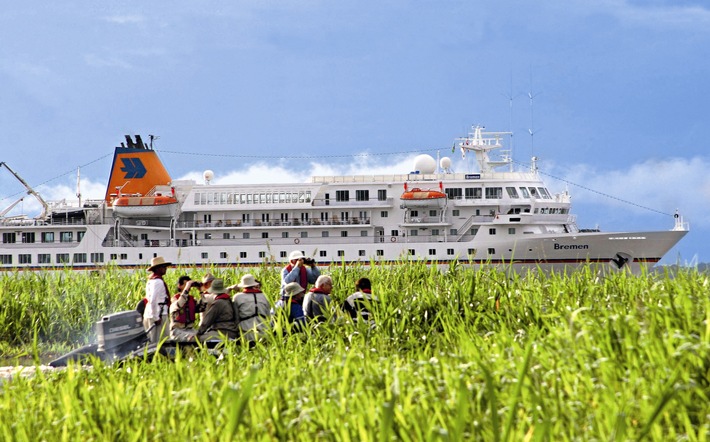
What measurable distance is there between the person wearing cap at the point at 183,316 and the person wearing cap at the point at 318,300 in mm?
1360

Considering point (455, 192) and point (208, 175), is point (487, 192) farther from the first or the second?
point (208, 175)

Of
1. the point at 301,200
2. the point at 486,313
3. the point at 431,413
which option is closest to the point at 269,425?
the point at 431,413

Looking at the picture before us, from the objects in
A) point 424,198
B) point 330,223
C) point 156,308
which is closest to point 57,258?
point 330,223

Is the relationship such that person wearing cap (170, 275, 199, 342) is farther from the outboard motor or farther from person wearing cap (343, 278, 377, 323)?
person wearing cap (343, 278, 377, 323)

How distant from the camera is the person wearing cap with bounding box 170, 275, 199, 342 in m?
8.89

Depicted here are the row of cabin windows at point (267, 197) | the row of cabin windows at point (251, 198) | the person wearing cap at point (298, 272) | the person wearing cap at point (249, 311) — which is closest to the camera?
the person wearing cap at point (249, 311)

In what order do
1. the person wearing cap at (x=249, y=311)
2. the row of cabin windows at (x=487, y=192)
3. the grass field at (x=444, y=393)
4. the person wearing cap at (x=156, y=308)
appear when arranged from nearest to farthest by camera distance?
the grass field at (x=444, y=393), the person wearing cap at (x=249, y=311), the person wearing cap at (x=156, y=308), the row of cabin windows at (x=487, y=192)

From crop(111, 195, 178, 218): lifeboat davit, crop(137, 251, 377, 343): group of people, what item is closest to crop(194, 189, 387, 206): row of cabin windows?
crop(111, 195, 178, 218): lifeboat davit

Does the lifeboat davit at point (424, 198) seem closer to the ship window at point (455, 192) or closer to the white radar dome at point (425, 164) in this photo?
the ship window at point (455, 192)

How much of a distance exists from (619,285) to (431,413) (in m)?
5.21

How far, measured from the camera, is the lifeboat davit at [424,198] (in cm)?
3009

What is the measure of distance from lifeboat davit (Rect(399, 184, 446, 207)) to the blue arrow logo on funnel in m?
12.6

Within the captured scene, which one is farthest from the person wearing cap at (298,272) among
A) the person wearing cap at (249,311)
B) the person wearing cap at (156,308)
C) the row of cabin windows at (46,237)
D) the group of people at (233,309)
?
the row of cabin windows at (46,237)

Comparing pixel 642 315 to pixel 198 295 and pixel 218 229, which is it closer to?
pixel 198 295
